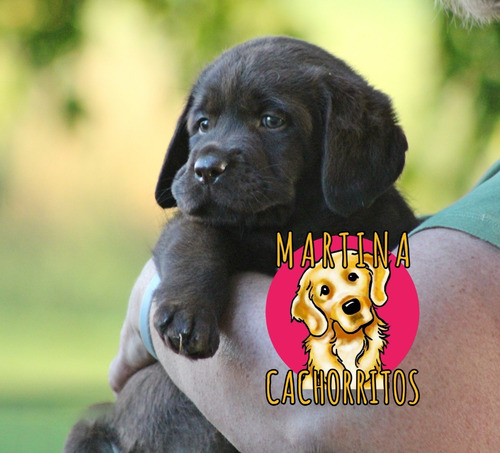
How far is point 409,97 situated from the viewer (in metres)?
4.31

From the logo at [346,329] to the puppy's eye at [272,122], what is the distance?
0.47 m

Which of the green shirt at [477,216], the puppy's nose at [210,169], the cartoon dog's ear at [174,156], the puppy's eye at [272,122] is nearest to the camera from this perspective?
the green shirt at [477,216]

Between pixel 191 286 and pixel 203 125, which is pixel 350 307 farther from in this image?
pixel 203 125

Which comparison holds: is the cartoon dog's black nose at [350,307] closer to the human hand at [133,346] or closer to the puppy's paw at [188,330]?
the puppy's paw at [188,330]

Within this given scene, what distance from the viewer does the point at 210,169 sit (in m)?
1.69

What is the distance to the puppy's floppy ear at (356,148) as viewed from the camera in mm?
1724

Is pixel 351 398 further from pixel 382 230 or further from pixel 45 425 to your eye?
pixel 45 425

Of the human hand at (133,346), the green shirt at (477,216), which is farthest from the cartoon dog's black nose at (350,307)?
the human hand at (133,346)

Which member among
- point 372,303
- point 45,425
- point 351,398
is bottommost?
point 351,398

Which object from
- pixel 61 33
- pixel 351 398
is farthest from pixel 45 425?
pixel 351 398

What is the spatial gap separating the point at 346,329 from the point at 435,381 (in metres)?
0.18

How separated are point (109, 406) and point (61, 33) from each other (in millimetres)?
3142

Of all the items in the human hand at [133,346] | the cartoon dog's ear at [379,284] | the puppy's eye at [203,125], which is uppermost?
the puppy's eye at [203,125]

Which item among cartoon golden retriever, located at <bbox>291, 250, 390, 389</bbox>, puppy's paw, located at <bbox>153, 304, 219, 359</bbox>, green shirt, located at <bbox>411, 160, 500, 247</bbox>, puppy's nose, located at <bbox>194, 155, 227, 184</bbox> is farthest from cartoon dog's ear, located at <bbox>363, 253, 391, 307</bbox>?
puppy's nose, located at <bbox>194, 155, 227, 184</bbox>
